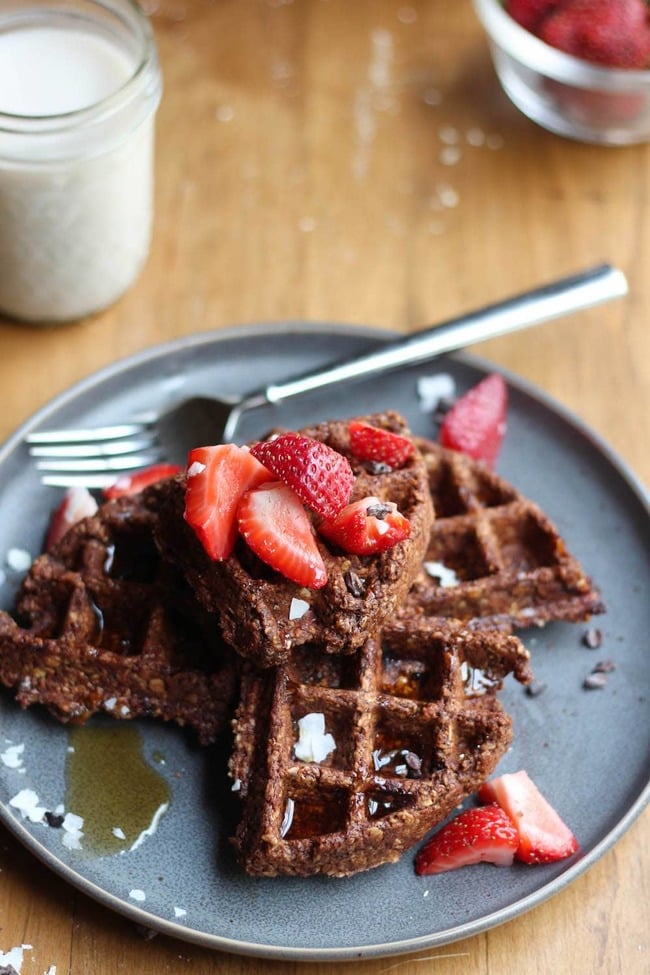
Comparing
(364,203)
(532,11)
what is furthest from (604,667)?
(532,11)

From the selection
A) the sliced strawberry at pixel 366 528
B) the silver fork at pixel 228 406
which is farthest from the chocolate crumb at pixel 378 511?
the silver fork at pixel 228 406

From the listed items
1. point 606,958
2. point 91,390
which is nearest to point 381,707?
point 606,958

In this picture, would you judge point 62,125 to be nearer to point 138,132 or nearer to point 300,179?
point 138,132

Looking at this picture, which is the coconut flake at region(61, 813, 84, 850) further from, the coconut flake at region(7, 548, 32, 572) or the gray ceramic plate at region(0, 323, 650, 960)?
the coconut flake at region(7, 548, 32, 572)

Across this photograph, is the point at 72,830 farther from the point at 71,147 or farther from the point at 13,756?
the point at 71,147

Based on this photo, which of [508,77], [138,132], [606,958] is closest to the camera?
[606,958]

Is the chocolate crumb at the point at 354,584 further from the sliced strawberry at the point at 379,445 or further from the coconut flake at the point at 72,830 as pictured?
the coconut flake at the point at 72,830

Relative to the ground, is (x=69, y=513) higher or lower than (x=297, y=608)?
lower
